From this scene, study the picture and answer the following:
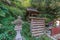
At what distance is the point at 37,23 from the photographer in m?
8.87

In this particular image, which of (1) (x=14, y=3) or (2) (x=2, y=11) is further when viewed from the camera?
(1) (x=14, y=3)

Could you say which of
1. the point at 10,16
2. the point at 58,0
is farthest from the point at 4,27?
the point at 58,0

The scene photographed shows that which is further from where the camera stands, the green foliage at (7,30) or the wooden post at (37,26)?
the wooden post at (37,26)

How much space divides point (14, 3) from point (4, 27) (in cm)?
381

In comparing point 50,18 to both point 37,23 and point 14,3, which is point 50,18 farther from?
point 37,23

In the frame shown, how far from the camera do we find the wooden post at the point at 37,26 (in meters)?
8.50

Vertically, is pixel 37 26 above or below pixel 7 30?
below

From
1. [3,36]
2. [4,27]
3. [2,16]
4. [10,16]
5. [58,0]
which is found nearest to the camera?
[3,36]

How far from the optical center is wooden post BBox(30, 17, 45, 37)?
8.50m

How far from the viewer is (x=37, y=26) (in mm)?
8875

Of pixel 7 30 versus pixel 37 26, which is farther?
pixel 37 26

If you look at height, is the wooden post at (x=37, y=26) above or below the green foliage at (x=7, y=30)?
below

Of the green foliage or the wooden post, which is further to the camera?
the wooden post

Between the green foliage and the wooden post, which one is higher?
the green foliage
